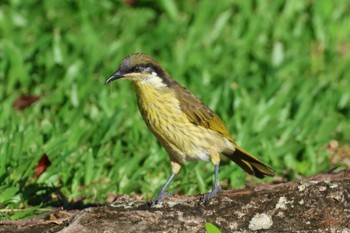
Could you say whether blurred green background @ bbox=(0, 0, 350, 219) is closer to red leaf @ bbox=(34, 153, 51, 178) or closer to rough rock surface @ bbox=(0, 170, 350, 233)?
red leaf @ bbox=(34, 153, 51, 178)

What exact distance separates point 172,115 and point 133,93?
2405mm

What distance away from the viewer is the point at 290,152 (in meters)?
7.86

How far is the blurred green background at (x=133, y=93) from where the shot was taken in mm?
7090

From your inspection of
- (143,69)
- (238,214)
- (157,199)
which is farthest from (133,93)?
(238,214)

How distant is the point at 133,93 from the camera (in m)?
8.64

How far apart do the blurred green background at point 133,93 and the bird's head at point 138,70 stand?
107 centimetres

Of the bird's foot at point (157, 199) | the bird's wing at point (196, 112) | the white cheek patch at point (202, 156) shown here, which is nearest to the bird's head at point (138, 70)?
the bird's wing at point (196, 112)

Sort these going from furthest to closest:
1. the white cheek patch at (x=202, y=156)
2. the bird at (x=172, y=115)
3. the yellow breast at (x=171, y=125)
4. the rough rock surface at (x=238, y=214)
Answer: the white cheek patch at (x=202, y=156)
the yellow breast at (x=171, y=125)
the bird at (x=172, y=115)
the rough rock surface at (x=238, y=214)

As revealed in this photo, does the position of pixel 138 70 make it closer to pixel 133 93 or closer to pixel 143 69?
pixel 143 69

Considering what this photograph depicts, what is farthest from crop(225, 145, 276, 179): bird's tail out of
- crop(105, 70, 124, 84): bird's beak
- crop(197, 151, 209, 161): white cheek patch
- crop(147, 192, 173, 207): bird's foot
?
crop(105, 70, 124, 84): bird's beak

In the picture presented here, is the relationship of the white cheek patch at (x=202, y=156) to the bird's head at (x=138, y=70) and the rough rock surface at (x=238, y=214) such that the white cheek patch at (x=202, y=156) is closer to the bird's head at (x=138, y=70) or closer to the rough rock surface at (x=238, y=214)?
the bird's head at (x=138, y=70)

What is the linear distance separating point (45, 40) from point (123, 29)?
41.9 inches

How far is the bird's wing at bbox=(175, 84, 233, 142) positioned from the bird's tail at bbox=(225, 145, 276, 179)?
0.17 metres

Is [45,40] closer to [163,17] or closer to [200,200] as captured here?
[163,17]
